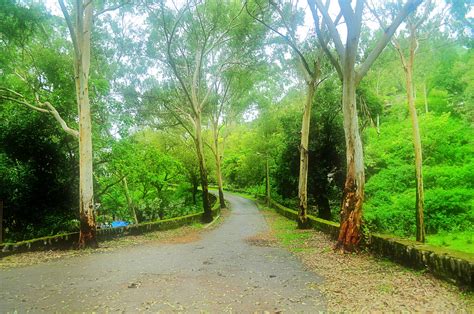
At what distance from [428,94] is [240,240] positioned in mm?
35132

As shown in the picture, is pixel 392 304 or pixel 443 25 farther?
pixel 443 25

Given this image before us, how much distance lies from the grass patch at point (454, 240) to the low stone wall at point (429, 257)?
5625mm

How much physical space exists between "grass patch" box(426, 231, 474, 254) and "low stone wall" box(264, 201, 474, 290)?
5.63m

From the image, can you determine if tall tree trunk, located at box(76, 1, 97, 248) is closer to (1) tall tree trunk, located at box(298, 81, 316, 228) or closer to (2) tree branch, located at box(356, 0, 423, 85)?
(2) tree branch, located at box(356, 0, 423, 85)

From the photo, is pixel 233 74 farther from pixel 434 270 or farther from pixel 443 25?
pixel 434 270

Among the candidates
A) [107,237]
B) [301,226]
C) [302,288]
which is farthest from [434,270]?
[107,237]

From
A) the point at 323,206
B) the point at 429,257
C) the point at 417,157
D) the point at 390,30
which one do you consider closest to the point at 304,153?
the point at 417,157

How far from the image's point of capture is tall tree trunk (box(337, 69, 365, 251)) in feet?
30.7

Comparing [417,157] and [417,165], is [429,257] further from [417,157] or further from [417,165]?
[417,157]

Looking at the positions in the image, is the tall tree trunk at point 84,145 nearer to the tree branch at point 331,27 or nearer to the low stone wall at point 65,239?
the low stone wall at point 65,239

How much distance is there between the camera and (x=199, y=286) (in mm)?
6809

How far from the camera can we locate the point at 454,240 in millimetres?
14625

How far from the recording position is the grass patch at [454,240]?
13.1 metres

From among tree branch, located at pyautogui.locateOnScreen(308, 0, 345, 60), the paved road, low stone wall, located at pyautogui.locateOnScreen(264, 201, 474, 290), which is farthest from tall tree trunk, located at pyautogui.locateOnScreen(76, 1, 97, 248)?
low stone wall, located at pyautogui.locateOnScreen(264, 201, 474, 290)
